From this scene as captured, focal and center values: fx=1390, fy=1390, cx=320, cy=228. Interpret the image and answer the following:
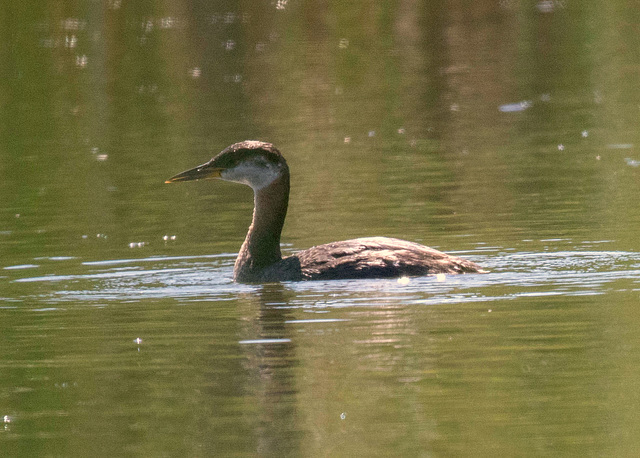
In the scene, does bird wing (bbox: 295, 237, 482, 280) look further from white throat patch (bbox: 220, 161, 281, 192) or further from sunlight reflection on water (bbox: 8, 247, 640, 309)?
white throat patch (bbox: 220, 161, 281, 192)

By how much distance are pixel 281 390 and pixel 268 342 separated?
51.5 inches

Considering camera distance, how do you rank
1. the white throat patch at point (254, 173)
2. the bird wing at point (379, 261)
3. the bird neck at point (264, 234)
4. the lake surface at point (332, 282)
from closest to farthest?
the lake surface at point (332, 282), the bird wing at point (379, 261), the bird neck at point (264, 234), the white throat patch at point (254, 173)

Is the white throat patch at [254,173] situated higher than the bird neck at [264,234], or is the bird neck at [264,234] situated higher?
the white throat patch at [254,173]

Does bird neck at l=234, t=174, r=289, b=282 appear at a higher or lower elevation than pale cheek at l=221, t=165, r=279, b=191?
lower

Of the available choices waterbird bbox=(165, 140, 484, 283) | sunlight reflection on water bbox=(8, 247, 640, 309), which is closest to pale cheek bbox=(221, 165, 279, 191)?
waterbird bbox=(165, 140, 484, 283)

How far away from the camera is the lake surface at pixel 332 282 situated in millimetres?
7625

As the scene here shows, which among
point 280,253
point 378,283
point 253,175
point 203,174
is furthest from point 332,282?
point 203,174

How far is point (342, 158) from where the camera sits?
2047 cm

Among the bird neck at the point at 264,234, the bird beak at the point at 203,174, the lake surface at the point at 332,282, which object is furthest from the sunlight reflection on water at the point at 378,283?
the bird beak at the point at 203,174

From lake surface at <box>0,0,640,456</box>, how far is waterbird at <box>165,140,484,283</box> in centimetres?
17

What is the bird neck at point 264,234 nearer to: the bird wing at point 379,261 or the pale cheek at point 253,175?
the pale cheek at point 253,175

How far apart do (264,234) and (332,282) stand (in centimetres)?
113

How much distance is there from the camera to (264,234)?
12.4 m

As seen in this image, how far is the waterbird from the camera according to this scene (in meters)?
11.3
